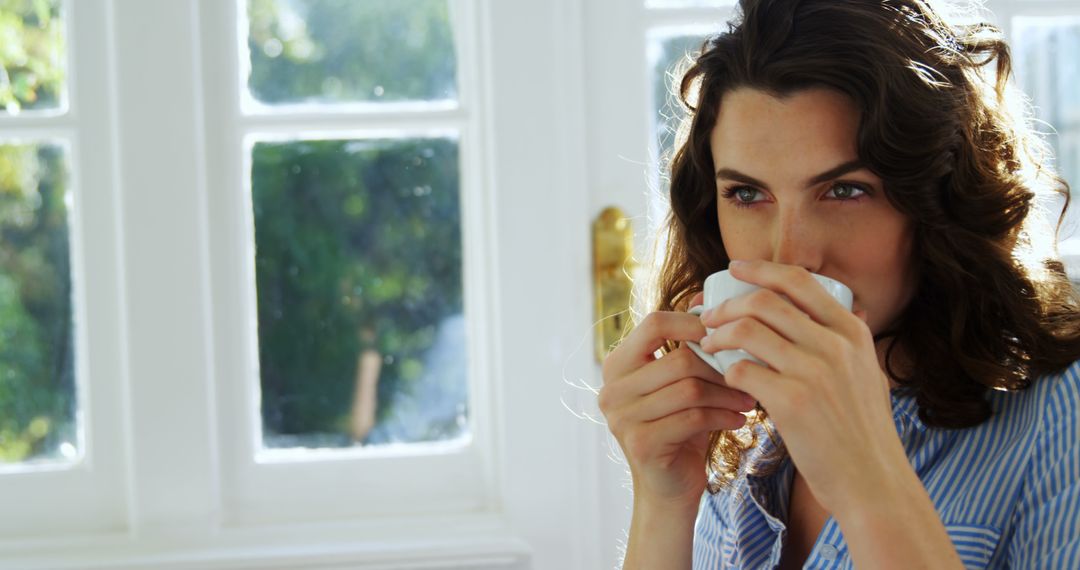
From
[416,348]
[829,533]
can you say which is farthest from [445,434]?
[829,533]

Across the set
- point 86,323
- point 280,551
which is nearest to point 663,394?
point 280,551

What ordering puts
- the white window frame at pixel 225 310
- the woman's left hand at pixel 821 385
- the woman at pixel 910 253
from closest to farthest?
the woman's left hand at pixel 821 385
the woman at pixel 910 253
the white window frame at pixel 225 310

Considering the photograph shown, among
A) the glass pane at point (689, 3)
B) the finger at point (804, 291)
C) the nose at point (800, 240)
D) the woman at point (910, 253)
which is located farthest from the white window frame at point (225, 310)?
the finger at point (804, 291)

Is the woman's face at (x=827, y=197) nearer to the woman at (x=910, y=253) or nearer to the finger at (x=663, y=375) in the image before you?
the woman at (x=910, y=253)

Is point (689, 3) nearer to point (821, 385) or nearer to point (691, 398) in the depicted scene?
point (691, 398)

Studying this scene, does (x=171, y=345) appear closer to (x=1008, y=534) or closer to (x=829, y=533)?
(x=829, y=533)

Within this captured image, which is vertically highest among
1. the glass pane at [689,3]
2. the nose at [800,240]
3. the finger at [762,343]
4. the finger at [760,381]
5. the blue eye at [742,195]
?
the glass pane at [689,3]

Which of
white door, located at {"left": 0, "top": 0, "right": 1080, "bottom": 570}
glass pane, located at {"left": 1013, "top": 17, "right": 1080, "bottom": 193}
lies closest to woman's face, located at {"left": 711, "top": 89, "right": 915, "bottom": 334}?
white door, located at {"left": 0, "top": 0, "right": 1080, "bottom": 570}

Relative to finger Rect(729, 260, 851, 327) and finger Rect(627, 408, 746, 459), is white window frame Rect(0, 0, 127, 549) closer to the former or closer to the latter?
finger Rect(627, 408, 746, 459)

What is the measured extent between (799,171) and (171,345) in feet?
3.37

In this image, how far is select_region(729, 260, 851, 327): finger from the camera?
0.81 m

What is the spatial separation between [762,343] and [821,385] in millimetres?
50

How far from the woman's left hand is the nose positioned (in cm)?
15

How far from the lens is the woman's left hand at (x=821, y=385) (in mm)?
790
